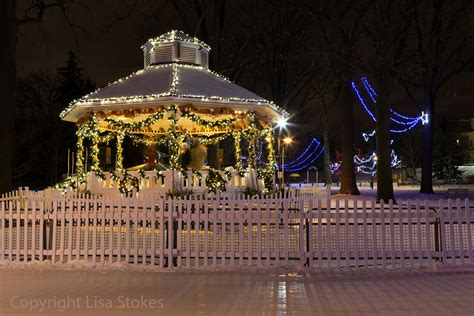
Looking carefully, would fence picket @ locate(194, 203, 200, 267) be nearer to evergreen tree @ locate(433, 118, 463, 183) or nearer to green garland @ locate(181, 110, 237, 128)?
green garland @ locate(181, 110, 237, 128)

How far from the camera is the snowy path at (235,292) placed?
21.5 feet

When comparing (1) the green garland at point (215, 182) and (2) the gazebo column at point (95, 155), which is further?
(2) the gazebo column at point (95, 155)

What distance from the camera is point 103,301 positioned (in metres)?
6.99

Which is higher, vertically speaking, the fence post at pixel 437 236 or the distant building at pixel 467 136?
the distant building at pixel 467 136

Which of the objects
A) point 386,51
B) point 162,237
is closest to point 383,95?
point 386,51

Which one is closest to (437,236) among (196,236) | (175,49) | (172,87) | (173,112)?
(196,236)

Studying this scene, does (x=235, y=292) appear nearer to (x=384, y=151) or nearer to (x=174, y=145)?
(x=174, y=145)

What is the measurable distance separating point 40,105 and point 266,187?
1357 inches

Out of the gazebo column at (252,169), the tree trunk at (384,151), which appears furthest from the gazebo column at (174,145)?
the tree trunk at (384,151)

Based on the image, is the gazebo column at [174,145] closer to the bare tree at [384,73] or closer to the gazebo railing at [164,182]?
the gazebo railing at [164,182]

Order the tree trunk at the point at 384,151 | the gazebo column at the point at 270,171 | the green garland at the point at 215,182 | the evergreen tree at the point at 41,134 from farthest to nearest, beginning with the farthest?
the evergreen tree at the point at 41,134 < the tree trunk at the point at 384,151 < the gazebo column at the point at 270,171 < the green garland at the point at 215,182
